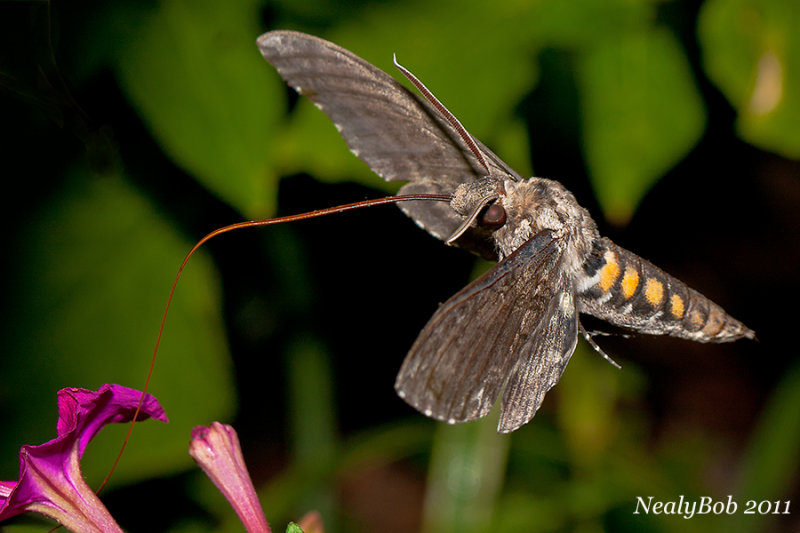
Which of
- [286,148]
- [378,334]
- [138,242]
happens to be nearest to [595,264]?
[286,148]

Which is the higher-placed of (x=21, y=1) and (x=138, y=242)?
(x=21, y=1)

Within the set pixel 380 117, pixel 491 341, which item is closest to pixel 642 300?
pixel 491 341

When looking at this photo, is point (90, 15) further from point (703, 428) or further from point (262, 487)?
point (703, 428)

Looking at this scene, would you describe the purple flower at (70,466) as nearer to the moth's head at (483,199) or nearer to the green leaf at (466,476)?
the moth's head at (483,199)

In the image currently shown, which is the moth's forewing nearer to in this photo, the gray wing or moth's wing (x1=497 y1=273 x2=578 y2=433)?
the gray wing

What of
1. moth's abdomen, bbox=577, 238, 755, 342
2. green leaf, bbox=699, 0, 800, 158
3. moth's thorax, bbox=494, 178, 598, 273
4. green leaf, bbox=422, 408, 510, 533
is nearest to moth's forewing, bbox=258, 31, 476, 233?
moth's thorax, bbox=494, 178, 598, 273

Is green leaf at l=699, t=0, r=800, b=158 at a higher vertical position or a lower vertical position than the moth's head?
higher
